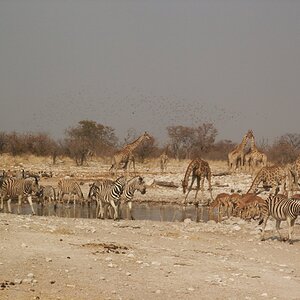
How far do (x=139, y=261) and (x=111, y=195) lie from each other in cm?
859

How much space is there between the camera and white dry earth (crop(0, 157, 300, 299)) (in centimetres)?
911

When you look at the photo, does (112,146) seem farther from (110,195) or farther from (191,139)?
(110,195)

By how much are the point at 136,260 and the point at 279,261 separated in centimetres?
316

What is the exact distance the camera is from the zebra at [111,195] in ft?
64.7

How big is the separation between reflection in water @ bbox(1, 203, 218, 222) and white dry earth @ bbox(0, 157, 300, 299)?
4.22 metres

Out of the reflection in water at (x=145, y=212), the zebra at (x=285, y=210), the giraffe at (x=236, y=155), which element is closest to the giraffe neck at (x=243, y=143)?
the giraffe at (x=236, y=155)

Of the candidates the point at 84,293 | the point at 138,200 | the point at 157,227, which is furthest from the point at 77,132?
the point at 84,293

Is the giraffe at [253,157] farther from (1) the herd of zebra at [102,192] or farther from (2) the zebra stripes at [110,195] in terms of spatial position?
(2) the zebra stripes at [110,195]

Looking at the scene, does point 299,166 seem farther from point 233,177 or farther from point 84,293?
point 84,293

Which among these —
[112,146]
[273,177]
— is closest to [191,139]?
[112,146]

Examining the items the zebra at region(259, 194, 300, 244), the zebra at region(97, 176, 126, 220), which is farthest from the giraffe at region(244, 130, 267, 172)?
the zebra at region(259, 194, 300, 244)

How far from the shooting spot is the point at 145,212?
79.5 ft

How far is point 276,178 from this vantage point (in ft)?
86.1

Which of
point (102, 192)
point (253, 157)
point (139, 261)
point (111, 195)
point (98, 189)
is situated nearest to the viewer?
point (139, 261)
